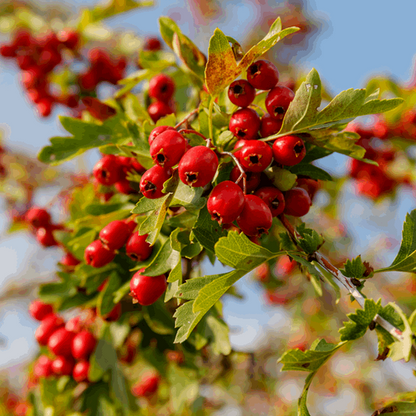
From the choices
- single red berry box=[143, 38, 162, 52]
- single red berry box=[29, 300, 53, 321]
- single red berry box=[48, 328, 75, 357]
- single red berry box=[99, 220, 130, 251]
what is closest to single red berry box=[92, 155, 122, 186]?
single red berry box=[99, 220, 130, 251]

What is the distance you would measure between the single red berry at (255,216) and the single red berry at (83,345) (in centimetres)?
129

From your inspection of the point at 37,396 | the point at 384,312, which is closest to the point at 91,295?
the point at 37,396

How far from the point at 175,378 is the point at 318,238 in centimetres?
168

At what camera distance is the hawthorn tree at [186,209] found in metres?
0.96

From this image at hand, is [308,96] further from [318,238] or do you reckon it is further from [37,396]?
[37,396]

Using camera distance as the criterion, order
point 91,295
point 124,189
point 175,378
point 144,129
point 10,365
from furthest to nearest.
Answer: point 10,365, point 175,378, point 91,295, point 124,189, point 144,129

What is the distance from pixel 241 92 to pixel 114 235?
66cm

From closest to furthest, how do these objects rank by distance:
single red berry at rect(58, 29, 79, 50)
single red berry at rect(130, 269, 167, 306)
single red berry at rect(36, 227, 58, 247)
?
single red berry at rect(130, 269, 167, 306) → single red berry at rect(36, 227, 58, 247) → single red berry at rect(58, 29, 79, 50)

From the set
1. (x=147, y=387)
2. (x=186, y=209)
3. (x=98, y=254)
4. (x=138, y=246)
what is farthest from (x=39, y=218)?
(x=147, y=387)

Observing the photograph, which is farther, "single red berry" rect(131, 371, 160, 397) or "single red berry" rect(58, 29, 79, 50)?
"single red berry" rect(131, 371, 160, 397)

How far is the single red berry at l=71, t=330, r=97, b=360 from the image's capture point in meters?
1.77

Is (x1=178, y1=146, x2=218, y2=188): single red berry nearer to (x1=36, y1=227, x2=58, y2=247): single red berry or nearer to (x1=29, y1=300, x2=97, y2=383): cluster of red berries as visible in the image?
(x1=29, y1=300, x2=97, y2=383): cluster of red berries

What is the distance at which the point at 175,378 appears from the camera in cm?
221

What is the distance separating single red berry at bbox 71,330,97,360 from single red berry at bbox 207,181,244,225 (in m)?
1.28
